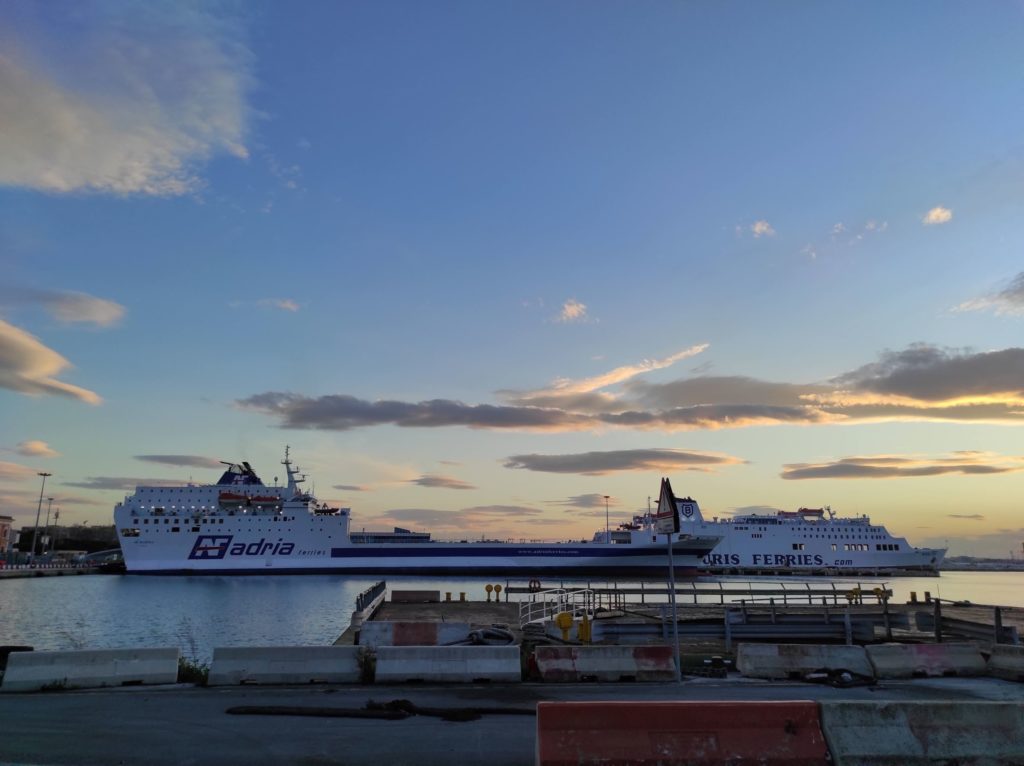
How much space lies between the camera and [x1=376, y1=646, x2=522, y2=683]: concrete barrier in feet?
36.3

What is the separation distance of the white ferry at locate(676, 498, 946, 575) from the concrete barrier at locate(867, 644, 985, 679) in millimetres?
92173

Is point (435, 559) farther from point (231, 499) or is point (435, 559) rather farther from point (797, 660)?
point (797, 660)

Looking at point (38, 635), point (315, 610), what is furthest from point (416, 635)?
point (315, 610)

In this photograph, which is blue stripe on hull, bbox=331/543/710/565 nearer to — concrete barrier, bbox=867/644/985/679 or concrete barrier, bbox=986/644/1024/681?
concrete barrier, bbox=867/644/985/679

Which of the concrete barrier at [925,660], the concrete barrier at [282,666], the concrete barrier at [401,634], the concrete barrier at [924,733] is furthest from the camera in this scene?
the concrete barrier at [401,634]

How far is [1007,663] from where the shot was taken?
39.3ft

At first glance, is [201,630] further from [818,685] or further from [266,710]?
[818,685]

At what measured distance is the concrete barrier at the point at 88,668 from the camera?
410 inches

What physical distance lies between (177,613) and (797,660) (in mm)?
39156

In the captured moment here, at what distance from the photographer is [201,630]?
31891 mm

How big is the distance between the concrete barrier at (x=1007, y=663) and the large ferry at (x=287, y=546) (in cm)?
6841

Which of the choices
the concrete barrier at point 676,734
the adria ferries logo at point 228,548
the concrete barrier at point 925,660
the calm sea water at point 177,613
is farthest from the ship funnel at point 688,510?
the concrete barrier at point 676,734

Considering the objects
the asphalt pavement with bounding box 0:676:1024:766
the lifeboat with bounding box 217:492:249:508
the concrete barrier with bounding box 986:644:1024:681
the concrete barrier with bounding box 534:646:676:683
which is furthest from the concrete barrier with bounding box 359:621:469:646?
the lifeboat with bounding box 217:492:249:508

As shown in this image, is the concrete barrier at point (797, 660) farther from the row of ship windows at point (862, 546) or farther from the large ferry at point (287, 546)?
the row of ship windows at point (862, 546)
